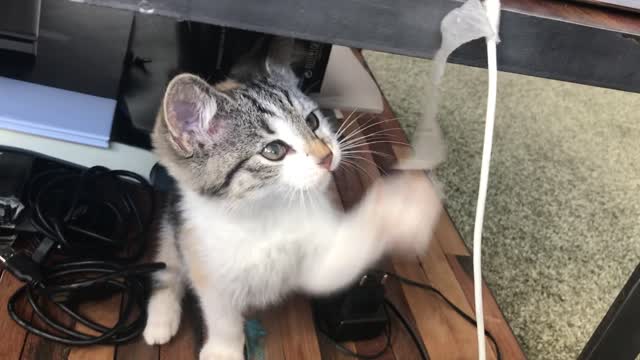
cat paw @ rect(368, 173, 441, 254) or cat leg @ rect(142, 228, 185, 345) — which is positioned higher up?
cat paw @ rect(368, 173, 441, 254)

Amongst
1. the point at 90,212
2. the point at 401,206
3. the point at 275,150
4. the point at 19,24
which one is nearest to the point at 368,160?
the point at 401,206

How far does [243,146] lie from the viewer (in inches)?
29.0

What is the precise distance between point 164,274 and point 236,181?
13.2 inches

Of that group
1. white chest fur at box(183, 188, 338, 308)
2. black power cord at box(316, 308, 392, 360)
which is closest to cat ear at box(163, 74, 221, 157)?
white chest fur at box(183, 188, 338, 308)

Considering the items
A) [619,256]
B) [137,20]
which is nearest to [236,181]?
[137,20]

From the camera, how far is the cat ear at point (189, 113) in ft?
2.08

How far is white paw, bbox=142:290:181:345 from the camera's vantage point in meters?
0.92

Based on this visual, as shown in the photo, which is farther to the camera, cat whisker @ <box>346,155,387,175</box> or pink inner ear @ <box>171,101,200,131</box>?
cat whisker @ <box>346,155,387,175</box>

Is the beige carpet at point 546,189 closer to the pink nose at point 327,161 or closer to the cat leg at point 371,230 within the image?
the cat leg at point 371,230

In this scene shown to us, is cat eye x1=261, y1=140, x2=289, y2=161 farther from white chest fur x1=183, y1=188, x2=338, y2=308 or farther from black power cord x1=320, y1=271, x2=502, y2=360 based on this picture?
black power cord x1=320, y1=271, x2=502, y2=360

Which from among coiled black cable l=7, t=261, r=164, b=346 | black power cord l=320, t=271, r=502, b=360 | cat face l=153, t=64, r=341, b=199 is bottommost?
coiled black cable l=7, t=261, r=164, b=346

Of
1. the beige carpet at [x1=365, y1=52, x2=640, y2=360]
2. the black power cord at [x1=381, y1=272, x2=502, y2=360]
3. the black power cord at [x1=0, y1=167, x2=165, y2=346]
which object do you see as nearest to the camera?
the black power cord at [x1=0, y1=167, x2=165, y2=346]

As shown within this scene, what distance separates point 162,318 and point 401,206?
1.47ft

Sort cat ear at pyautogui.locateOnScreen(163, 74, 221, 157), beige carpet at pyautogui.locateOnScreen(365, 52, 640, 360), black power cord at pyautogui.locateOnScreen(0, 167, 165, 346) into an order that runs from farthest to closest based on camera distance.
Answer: beige carpet at pyautogui.locateOnScreen(365, 52, 640, 360)
black power cord at pyautogui.locateOnScreen(0, 167, 165, 346)
cat ear at pyautogui.locateOnScreen(163, 74, 221, 157)
